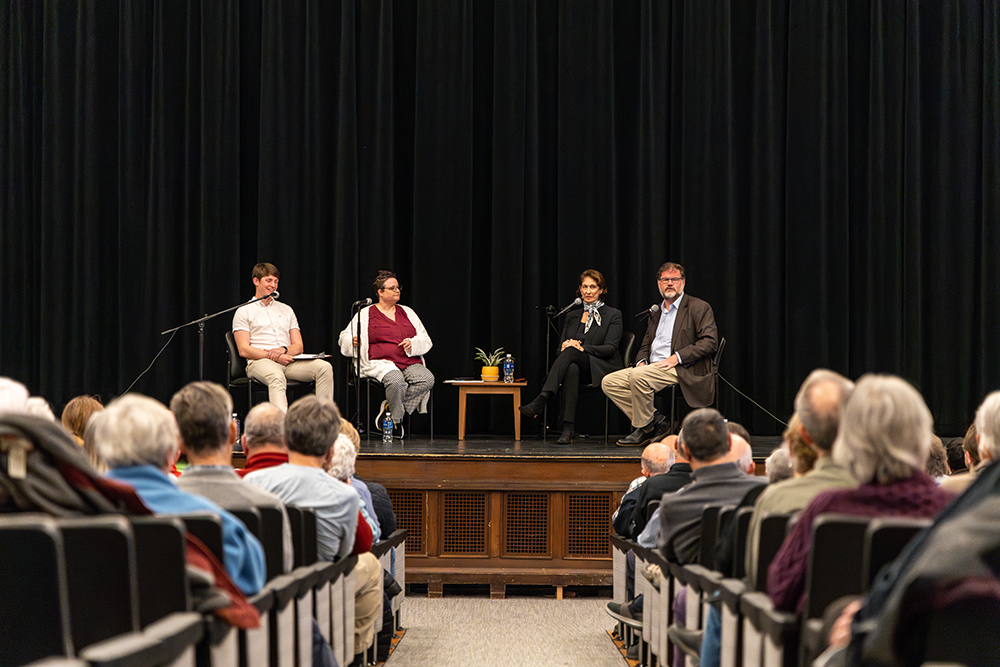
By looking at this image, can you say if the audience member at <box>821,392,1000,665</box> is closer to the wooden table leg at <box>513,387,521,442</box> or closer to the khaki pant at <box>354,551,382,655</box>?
the khaki pant at <box>354,551,382,655</box>

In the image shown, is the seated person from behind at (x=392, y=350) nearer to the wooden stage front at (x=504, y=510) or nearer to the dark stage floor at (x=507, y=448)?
the dark stage floor at (x=507, y=448)

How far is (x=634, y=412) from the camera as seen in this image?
19.8ft

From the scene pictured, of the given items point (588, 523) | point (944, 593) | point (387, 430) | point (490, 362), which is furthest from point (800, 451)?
point (490, 362)

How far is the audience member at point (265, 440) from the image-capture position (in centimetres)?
303

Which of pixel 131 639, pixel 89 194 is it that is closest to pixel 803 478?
pixel 131 639

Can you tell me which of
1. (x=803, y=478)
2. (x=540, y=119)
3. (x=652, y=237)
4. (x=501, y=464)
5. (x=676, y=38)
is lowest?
(x=501, y=464)

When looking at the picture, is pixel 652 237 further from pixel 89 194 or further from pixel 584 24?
pixel 89 194

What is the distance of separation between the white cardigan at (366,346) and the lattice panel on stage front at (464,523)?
1.27 m

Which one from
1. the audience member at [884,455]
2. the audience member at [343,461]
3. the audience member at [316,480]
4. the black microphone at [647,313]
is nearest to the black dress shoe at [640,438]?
the black microphone at [647,313]

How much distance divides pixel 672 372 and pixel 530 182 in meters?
1.95

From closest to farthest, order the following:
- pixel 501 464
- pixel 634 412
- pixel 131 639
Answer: pixel 131 639 → pixel 501 464 → pixel 634 412

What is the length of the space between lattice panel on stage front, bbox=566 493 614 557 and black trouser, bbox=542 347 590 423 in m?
1.03

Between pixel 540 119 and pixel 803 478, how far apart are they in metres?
5.40

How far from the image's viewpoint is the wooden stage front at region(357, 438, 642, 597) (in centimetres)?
517
